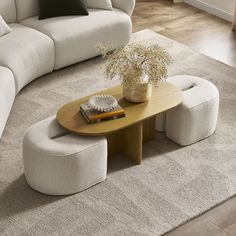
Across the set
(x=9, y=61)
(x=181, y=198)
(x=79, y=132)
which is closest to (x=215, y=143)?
(x=181, y=198)

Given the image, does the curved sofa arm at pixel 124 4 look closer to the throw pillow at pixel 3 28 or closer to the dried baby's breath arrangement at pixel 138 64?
the throw pillow at pixel 3 28

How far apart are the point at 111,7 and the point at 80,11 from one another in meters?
0.36

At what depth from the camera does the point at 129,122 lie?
365 centimetres

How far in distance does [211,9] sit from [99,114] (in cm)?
329

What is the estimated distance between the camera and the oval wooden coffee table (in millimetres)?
3613

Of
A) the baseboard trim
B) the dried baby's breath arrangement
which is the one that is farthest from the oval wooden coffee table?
the baseboard trim

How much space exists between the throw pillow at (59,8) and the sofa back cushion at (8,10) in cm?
25

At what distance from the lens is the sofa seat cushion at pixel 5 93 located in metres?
4.08

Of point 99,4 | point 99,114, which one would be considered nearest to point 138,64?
point 99,114

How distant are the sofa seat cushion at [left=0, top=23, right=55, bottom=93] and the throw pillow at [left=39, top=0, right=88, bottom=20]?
0.22m

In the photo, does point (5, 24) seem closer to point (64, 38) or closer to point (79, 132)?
point (64, 38)

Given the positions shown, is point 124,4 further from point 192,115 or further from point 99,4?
point 192,115

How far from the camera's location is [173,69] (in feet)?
17.0

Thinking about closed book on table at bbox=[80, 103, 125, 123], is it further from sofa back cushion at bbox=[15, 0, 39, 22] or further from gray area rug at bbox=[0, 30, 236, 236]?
sofa back cushion at bbox=[15, 0, 39, 22]
